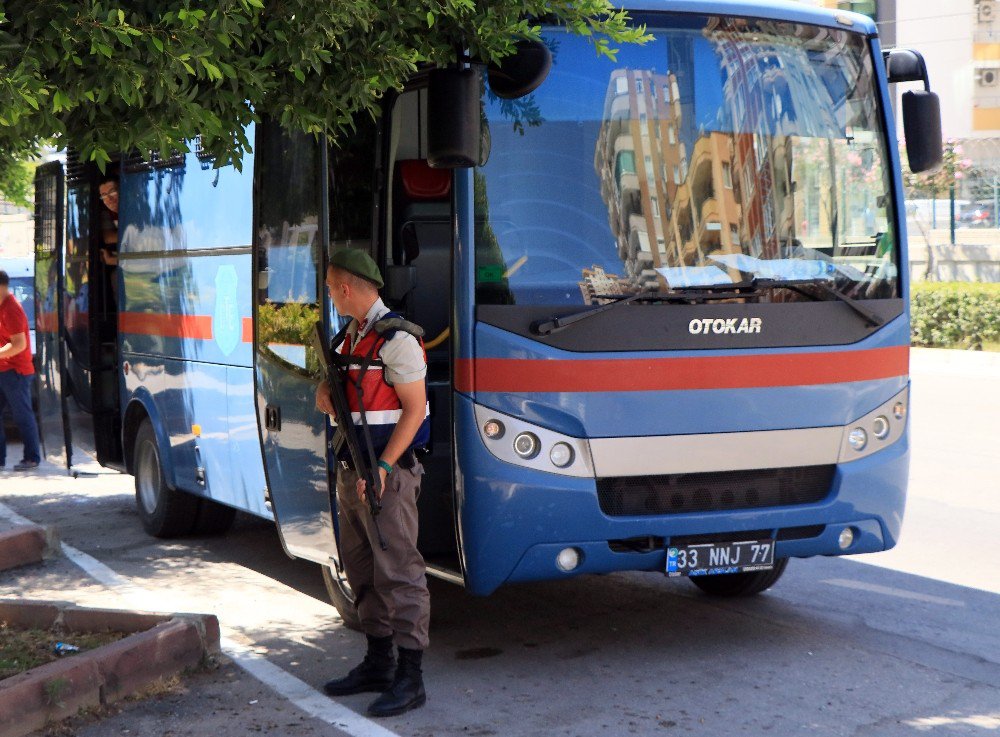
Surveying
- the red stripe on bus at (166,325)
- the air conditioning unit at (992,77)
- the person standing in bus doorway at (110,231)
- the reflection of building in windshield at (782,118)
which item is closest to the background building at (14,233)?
the air conditioning unit at (992,77)

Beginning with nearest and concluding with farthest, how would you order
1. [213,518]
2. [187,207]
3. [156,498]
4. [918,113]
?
[918,113], [187,207], [156,498], [213,518]

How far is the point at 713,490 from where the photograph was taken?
6.04 meters

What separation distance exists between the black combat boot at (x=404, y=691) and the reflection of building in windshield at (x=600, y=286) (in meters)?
1.56

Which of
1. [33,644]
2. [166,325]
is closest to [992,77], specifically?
[166,325]

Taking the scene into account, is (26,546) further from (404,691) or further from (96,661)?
(404,691)

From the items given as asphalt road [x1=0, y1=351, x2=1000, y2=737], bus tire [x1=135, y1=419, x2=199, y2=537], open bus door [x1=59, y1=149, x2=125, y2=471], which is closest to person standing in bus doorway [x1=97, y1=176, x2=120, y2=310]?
open bus door [x1=59, y1=149, x2=125, y2=471]

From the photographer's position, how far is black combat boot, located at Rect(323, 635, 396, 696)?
5.77 meters

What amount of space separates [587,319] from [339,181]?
1.41 metres

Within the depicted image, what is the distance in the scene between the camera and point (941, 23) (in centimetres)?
4844

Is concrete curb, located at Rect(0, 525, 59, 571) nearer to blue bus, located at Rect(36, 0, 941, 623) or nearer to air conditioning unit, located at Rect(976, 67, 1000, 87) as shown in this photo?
blue bus, located at Rect(36, 0, 941, 623)

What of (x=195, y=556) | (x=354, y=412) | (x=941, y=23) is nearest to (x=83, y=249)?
(x=195, y=556)

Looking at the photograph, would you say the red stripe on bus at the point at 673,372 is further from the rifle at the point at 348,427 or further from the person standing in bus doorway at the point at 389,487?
the rifle at the point at 348,427

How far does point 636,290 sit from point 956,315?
18168 millimetres

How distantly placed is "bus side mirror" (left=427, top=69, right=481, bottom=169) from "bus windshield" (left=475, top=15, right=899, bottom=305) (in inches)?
10.4
